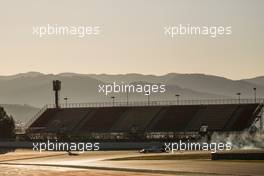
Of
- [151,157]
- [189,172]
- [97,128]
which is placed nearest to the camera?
[189,172]

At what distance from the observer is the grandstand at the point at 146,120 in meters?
110

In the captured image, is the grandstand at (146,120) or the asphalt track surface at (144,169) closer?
the asphalt track surface at (144,169)

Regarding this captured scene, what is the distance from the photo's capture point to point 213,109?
117062 mm

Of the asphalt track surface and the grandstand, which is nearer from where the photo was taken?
the asphalt track surface

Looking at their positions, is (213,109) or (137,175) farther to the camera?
(213,109)

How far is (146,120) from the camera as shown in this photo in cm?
12019

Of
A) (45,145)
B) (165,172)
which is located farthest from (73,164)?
(45,145)

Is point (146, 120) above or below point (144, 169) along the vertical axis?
above

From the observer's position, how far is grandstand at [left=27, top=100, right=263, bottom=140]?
360ft

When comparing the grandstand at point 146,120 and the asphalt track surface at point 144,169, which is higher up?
the grandstand at point 146,120

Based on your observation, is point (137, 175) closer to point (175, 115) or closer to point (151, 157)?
point (151, 157)

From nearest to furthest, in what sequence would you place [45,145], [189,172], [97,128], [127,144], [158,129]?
[189,172], [127,144], [45,145], [158,129], [97,128]

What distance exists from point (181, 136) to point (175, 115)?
10716mm

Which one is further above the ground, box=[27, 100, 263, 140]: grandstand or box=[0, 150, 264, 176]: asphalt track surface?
box=[27, 100, 263, 140]: grandstand
